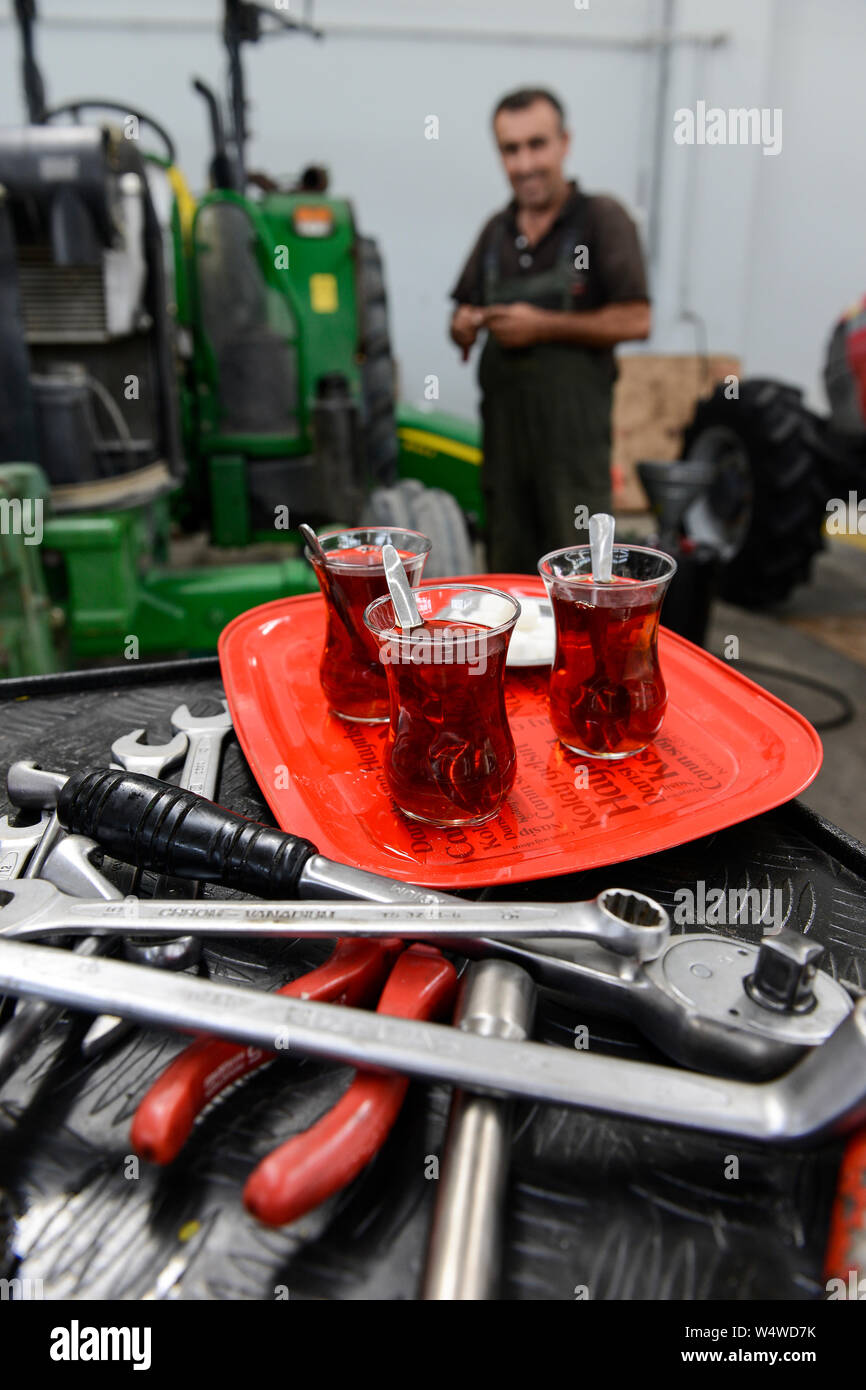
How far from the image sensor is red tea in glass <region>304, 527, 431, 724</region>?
0.78 metres

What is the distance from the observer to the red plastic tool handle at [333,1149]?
0.39m

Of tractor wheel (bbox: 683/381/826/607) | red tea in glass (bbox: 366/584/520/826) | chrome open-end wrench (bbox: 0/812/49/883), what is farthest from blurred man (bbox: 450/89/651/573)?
chrome open-end wrench (bbox: 0/812/49/883)

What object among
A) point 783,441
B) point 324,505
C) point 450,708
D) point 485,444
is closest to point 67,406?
point 324,505

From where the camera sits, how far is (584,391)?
6.88ft

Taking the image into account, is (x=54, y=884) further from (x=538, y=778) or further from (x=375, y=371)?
(x=375, y=371)

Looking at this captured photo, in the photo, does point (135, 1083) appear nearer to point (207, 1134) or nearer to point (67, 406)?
point (207, 1134)

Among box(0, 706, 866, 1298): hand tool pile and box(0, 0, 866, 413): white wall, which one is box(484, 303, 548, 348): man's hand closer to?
box(0, 706, 866, 1298): hand tool pile

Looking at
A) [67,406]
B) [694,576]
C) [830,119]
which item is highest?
[830,119]

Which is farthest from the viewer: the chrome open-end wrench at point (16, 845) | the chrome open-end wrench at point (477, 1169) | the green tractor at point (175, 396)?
the green tractor at point (175, 396)

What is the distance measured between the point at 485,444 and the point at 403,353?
275 centimetres

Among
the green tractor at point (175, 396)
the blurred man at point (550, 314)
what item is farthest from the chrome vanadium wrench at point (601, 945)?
the blurred man at point (550, 314)

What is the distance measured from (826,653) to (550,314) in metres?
1.48

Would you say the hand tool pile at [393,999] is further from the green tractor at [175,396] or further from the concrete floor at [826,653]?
the concrete floor at [826,653]

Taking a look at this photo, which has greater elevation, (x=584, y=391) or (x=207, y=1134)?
(x=584, y=391)
